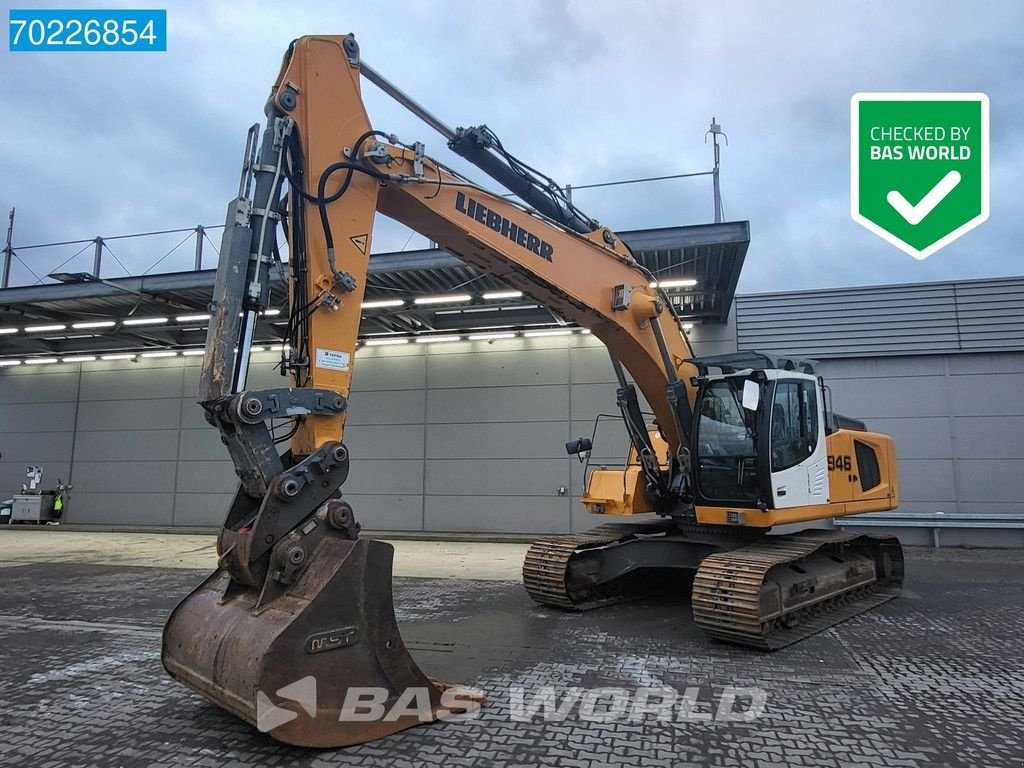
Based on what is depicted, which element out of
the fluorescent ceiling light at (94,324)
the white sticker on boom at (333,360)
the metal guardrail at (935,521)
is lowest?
the metal guardrail at (935,521)

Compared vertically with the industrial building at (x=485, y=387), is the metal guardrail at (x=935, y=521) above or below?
below

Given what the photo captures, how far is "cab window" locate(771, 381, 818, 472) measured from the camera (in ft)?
21.6

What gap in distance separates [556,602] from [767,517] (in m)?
2.37

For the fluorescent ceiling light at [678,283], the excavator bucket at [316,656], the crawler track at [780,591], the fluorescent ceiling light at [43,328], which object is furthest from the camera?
the fluorescent ceiling light at [43,328]

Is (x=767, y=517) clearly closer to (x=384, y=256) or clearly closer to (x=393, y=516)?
Answer: (x=384, y=256)

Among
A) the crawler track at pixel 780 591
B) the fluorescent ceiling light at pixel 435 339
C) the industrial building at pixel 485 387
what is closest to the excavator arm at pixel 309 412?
the crawler track at pixel 780 591

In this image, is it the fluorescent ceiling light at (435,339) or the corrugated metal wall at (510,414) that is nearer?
the corrugated metal wall at (510,414)

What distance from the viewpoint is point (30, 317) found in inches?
608

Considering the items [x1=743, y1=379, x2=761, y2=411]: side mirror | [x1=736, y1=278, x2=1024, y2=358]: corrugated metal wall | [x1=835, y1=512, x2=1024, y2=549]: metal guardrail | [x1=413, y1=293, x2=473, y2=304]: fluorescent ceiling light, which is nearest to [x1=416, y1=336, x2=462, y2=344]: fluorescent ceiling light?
[x1=413, y1=293, x2=473, y2=304]: fluorescent ceiling light

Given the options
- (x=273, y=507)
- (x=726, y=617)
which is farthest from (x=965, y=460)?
(x=273, y=507)

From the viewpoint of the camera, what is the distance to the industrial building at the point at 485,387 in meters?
13.0

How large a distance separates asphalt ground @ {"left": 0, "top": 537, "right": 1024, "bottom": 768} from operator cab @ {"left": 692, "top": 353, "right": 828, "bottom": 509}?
1.36m

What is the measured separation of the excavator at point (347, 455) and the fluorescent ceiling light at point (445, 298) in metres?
5.81

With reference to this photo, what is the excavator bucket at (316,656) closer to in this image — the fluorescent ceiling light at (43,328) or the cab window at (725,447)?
the cab window at (725,447)
